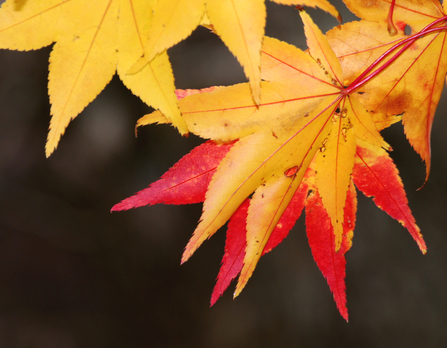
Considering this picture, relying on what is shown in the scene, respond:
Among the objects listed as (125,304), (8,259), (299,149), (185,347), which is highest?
(299,149)

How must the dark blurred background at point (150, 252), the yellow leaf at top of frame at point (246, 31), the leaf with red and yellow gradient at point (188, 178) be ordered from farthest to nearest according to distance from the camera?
the dark blurred background at point (150, 252), the leaf with red and yellow gradient at point (188, 178), the yellow leaf at top of frame at point (246, 31)

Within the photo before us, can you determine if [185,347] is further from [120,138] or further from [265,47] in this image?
[265,47]

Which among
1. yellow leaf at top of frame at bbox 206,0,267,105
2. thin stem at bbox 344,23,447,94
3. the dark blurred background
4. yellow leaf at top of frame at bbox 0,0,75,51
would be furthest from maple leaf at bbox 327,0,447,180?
the dark blurred background

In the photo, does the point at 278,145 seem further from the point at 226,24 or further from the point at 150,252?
the point at 150,252

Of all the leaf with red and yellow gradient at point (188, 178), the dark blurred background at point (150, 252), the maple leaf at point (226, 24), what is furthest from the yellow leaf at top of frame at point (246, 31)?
the dark blurred background at point (150, 252)

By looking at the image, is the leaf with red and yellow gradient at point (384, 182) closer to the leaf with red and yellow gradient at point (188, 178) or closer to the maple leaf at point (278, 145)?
the maple leaf at point (278, 145)

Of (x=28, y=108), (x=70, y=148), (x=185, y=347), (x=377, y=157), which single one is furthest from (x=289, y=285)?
(x=28, y=108)
